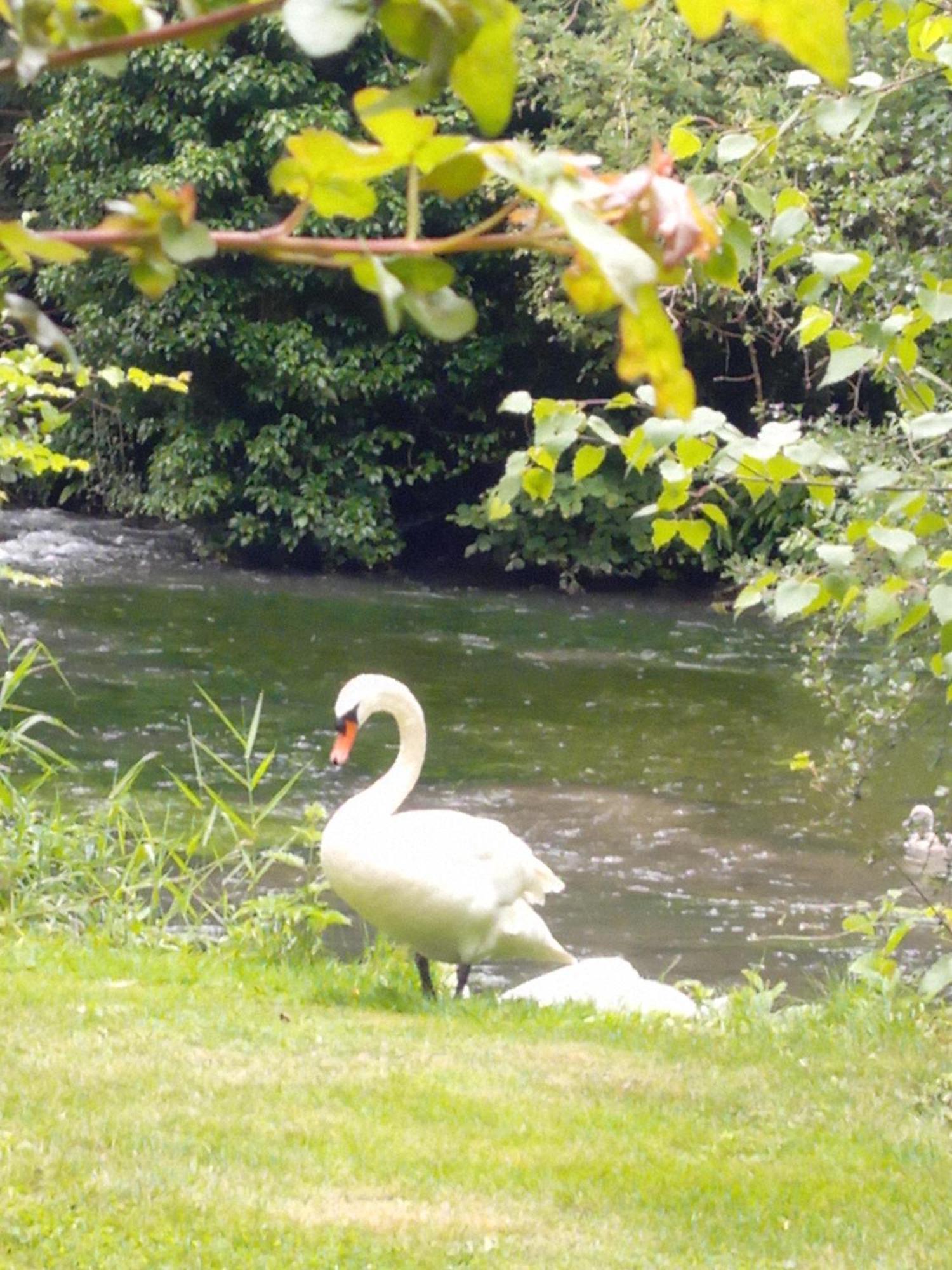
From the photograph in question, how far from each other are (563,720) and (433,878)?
8.11 meters

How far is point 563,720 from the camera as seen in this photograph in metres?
14.5

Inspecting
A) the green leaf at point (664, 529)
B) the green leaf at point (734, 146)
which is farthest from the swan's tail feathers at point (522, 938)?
the green leaf at point (734, 146)

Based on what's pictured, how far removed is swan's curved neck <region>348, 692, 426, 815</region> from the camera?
671cm

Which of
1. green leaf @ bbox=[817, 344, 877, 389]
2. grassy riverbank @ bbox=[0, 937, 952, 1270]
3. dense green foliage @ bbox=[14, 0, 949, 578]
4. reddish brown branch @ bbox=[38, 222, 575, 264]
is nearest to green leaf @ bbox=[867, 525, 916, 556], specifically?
green leaf @ bbox=[817, 344, 877, 389]

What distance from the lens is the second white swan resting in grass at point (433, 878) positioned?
6.45 metres

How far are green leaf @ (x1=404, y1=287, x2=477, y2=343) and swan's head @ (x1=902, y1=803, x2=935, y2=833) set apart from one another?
9233 mm

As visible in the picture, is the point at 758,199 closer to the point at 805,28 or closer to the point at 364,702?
the point at 805,28

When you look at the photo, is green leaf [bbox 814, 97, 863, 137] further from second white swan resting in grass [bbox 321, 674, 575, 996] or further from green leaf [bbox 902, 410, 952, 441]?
second white swan resting in grass [bbox 321, 674, 575, 996]

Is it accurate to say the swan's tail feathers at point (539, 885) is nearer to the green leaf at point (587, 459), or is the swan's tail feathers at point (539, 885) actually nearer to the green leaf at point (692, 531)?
the green leaf at point (692, 531)

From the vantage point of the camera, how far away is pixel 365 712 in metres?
7.42

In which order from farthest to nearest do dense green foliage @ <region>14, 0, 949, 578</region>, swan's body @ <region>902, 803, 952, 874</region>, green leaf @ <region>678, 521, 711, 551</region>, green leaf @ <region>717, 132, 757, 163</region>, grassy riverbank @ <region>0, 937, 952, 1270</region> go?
dense green foliage @ <region>14, 0, 949, 578</region> → swan's body @ <region>902, 803, 952, 874</region> → grassy riverbank @ <region>0, 937, 952, 1270</region> → green leaf @ <region>678, 521, 711, 551</region> → green leaf @ <region>717, 132, 757, 163</region>

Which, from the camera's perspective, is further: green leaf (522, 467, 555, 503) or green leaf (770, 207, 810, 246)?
green leaf (522, 467, 555, 503)

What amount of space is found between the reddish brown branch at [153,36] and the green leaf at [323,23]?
0.13 feet

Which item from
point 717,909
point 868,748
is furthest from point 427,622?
point 868,748
